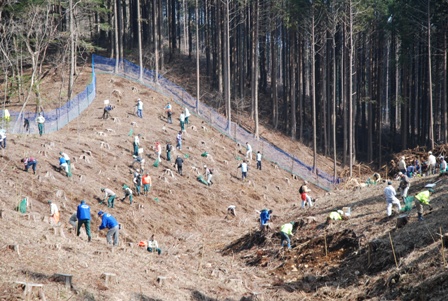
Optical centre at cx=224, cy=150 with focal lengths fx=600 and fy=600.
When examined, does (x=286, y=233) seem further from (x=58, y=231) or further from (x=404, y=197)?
(x=58, y=231)

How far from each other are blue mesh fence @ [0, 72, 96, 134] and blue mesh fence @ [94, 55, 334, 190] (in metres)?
7.01

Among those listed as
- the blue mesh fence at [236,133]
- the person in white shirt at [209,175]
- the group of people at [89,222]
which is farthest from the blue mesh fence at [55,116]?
the group of people at [89,222]

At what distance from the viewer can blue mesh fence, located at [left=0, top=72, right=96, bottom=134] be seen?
105 feet

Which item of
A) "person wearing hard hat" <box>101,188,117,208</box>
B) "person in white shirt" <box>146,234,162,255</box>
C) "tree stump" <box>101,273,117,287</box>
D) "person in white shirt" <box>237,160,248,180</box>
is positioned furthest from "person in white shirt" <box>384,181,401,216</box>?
"person in white shirt" <box>237,160,248,180</box>

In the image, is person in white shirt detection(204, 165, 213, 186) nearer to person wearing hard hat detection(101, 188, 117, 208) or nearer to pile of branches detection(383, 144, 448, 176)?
person wearing hard hat detection(101, 188, 117, 208)

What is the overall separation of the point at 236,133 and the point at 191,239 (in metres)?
19.5

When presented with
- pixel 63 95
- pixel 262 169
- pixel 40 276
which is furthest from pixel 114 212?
pixel 63 95

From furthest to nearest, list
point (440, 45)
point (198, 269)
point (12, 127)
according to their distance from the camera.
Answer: point (440, 45) < point (12, 127) < point (198, 269)

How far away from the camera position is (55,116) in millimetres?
34969

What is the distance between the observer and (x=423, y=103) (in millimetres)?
51000

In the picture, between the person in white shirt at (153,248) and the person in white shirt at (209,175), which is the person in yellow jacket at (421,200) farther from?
the person in white shirt at (209,175)

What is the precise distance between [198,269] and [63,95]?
2783 cm

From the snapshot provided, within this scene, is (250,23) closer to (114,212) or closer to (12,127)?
(12,127)

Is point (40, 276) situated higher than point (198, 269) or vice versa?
point (40, 276)
